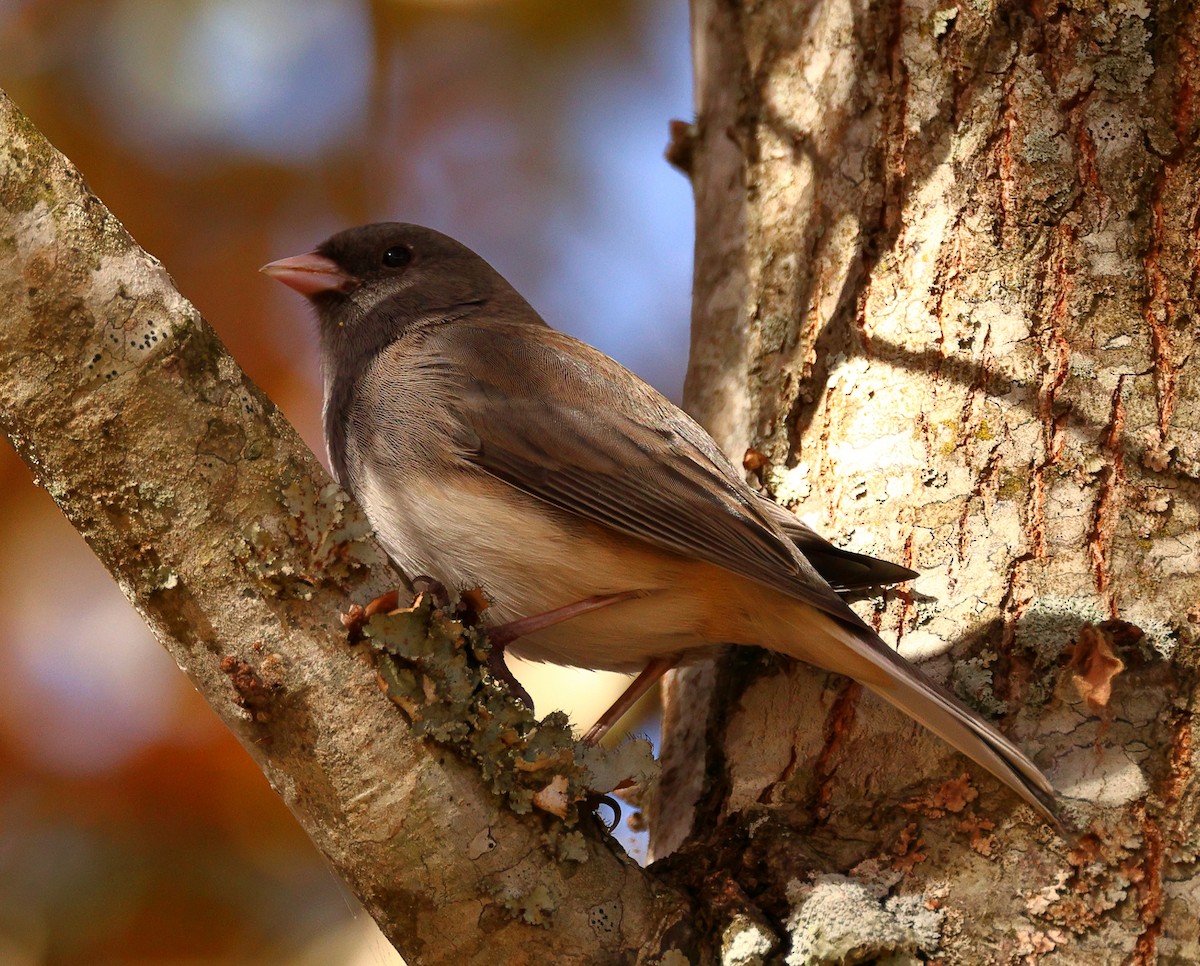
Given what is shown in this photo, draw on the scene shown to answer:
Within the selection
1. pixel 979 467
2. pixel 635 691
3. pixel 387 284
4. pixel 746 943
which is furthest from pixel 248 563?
pixel 387 284

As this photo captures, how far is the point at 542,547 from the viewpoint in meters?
2.55

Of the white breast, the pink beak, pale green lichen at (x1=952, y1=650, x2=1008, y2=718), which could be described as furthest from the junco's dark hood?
pale green lichen at (x1=952, y1=650, x2=1008, y2=718)

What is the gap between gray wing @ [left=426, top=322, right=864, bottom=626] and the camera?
249 centimetres

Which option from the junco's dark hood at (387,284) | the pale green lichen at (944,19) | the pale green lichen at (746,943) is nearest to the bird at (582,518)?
the junco's dark hood at (387,284)

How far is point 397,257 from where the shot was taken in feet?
11.6

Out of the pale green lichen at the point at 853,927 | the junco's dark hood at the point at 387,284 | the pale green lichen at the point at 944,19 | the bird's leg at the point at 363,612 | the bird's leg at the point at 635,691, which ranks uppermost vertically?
the junco's dark hood at the point at 387,284

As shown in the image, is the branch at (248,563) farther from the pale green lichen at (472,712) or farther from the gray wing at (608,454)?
the gray wing at (608,454)

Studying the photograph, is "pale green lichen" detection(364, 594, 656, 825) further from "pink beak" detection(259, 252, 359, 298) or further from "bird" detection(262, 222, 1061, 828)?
"pink beak" detection(259, 252, 359, 298)

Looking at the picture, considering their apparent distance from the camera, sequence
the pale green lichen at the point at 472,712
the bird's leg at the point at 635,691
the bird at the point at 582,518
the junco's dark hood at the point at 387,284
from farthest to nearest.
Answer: the junco's dark hood at the point at 387,284
the bird's leg at the point at 635,691
the bird at the point at 582,518
the pale green lichen at the point at 472,712

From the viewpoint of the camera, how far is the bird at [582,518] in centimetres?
248

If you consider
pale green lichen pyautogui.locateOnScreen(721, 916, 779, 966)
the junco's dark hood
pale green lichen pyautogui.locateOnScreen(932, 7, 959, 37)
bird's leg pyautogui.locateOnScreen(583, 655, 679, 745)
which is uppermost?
the junco's dark hood

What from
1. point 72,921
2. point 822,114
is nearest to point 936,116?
point 822,114

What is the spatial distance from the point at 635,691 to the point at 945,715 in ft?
3.29

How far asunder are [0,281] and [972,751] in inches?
67.6
